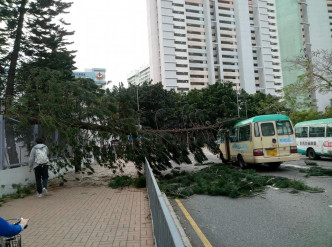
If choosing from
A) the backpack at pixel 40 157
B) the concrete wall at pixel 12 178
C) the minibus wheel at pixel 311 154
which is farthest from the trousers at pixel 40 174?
the minibus wheel at pixel 311 154

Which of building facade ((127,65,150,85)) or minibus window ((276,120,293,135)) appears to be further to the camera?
building facade ((127,65,150,85))

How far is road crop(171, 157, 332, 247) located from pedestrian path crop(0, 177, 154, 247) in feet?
3.14

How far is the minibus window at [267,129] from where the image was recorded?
470 inches

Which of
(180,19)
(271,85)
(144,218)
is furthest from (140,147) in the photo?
(271,85)

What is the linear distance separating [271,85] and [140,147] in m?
99.0

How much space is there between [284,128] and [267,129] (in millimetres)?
786

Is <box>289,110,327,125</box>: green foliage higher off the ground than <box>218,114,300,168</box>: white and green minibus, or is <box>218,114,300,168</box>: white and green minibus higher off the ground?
<box>289,110,327,125</box>: green foliage

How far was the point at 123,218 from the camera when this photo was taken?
5.81 m

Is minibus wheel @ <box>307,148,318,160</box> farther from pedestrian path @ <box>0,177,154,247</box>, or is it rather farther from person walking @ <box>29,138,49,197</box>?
person walking @ <box>29,138,49,197</box>

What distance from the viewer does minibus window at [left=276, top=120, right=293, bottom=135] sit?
12000 mm

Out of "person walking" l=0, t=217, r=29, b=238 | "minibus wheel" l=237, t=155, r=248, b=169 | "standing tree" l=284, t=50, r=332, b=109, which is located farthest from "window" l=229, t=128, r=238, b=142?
"person walking" l=0, t=217, r=29, b=238

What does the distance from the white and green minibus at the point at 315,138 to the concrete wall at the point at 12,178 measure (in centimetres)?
1523

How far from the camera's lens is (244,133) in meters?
12.9

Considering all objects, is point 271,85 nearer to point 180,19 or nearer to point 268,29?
point 268,29
